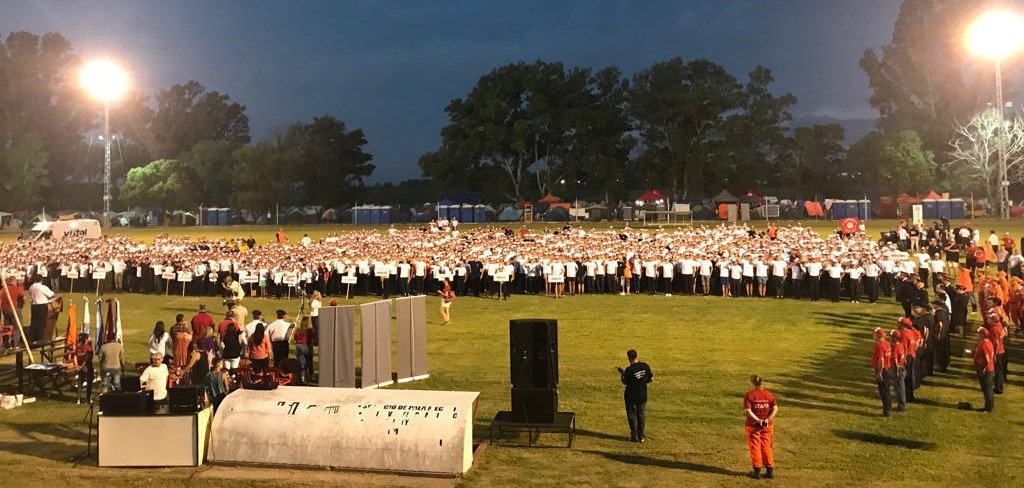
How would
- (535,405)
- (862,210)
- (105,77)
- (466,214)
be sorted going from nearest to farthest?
(535,405) < (105,77) < (862,210) < (466,214)

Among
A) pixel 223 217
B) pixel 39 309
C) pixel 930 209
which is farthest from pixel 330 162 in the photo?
pixel 39 309

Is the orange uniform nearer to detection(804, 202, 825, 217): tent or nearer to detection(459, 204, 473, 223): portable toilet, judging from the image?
detection(804, 202, 825, 217): tent

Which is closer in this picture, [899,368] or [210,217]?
[899,368]

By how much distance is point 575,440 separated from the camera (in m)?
12.2

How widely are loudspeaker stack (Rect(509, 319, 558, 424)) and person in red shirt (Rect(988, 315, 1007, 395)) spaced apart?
799 cm

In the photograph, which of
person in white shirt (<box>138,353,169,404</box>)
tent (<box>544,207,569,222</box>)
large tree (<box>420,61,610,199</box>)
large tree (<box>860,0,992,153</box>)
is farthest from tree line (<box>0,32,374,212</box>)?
person in white shirt (<box>138,353,169,404</box>)

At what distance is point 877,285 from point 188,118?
337 feet

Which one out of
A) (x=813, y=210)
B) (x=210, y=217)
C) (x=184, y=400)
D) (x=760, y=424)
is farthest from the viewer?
(x=210, y=217)

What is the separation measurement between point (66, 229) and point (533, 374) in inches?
1998

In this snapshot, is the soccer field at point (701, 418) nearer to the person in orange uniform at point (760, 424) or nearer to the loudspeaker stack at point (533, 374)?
the person in orange uniform at point (760, 424)

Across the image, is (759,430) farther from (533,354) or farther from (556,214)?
(556,214)

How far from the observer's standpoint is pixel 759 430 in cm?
1016

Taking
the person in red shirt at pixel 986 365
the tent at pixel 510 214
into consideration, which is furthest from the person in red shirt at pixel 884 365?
the tent at pixel 510 214

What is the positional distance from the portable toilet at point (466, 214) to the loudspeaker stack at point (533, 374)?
6535 centimetres
